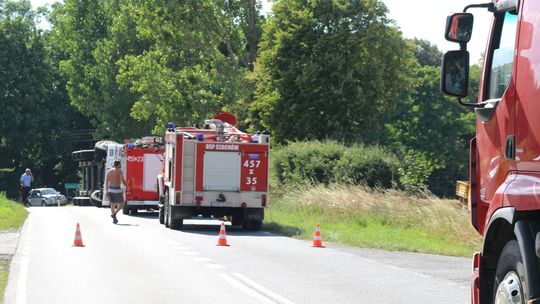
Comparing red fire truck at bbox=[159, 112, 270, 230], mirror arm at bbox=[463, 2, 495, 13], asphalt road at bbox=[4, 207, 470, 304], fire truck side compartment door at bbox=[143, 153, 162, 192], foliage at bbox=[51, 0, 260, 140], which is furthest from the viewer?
foliage at bbox=[51, 0, 260, 140]

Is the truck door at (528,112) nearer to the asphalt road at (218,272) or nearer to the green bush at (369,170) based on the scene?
the asphalt road at (218,272)

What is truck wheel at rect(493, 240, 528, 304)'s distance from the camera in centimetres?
830

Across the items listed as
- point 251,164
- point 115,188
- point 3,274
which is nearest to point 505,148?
point 3,274

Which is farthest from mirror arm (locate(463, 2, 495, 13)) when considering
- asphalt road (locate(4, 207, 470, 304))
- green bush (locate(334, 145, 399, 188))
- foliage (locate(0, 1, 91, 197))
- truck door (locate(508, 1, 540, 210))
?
foliage (locate(0, 1, 91, 197))

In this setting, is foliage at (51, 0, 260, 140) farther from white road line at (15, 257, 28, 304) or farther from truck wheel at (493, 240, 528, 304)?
truck wheel at (493, 240, 528, 304)

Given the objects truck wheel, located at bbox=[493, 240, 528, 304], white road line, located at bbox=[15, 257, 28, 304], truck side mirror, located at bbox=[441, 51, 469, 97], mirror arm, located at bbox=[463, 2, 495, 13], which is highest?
mirror arm, located at bbox=[463, 2, 495, 13]

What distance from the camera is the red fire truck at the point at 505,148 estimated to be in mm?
8133

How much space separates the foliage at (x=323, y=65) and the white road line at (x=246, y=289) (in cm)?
3540

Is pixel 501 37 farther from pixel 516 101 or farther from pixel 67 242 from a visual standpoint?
pixel 67 242

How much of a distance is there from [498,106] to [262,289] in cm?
669

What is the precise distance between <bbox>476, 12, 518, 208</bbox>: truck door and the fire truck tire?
20701 mm

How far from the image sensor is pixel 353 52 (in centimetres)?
5309

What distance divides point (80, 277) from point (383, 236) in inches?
460

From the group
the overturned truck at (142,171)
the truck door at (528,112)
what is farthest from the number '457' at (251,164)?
the truck door at (528,112)
